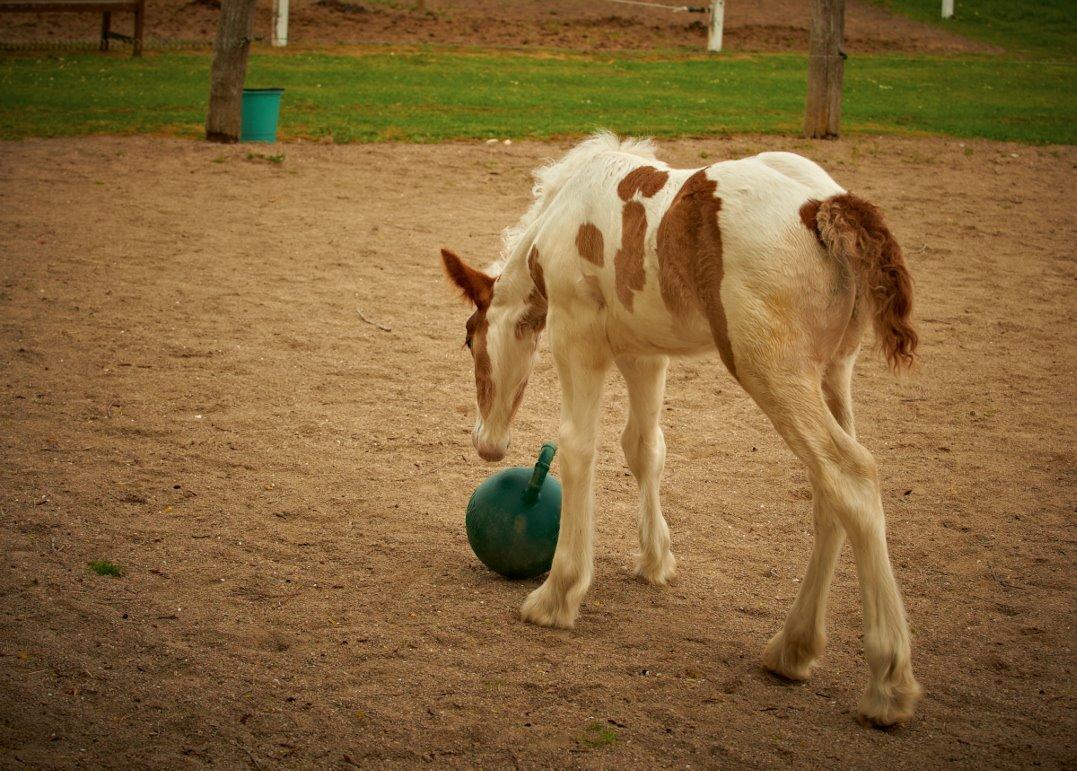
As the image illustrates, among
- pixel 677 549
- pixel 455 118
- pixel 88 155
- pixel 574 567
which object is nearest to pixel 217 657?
pixel 574 567

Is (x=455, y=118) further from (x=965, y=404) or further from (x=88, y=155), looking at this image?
(x=965, y=404)

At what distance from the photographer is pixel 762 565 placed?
4.97 m

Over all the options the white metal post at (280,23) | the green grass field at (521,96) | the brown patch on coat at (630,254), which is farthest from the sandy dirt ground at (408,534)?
the white metal post at (280,23)

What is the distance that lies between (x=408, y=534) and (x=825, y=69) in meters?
12.1

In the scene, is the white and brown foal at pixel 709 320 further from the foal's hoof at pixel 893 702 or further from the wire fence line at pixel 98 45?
the wire fence line at pixel 98 45

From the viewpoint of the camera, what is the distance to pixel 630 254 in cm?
402

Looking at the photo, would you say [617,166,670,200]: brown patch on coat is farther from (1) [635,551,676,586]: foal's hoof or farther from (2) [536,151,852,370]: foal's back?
(1) [635,551,676,586]: foal's hoof

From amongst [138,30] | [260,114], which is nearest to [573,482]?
[260,114]

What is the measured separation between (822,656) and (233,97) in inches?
459

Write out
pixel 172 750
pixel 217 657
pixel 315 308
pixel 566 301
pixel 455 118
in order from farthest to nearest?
pixel 455 118, pixel 315 308, pixel 566 301, pixel 217 657, pixel 172 750

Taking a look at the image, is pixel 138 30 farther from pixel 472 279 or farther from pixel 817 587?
pixel 817 587

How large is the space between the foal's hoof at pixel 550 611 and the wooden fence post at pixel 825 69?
12.2 metres

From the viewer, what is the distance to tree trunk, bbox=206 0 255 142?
1331 centimetres

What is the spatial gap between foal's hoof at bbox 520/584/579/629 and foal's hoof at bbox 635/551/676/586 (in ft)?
1.82
